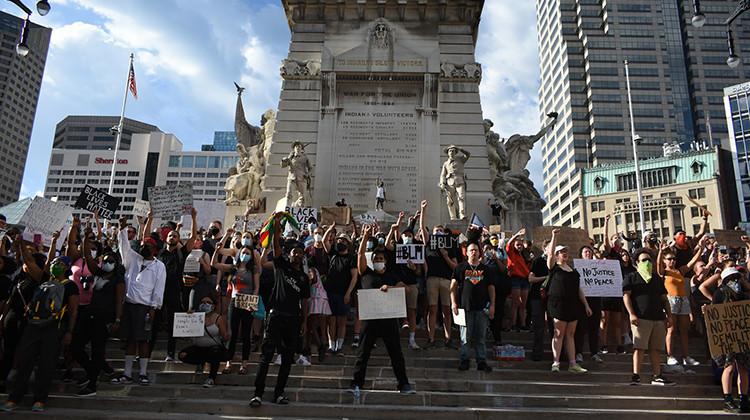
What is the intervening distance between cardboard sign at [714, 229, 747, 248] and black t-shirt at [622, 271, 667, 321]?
315 inches

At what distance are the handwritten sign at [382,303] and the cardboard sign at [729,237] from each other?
39.0 feet

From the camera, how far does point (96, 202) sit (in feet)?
43.7

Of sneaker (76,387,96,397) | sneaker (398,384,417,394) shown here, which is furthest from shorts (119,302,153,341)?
sneaker (398,384,417,394)

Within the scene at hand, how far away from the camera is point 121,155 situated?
14075cm

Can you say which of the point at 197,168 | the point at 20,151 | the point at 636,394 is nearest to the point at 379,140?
the point at 636,394

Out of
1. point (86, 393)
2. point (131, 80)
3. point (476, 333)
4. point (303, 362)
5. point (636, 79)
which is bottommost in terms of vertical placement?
point (86, 393)

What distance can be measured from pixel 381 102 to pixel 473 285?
16.0 metres

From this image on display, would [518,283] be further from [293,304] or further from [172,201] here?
[172,201]

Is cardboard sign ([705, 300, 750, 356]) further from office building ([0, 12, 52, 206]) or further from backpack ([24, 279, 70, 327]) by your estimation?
office building ([0, 12, 52, 206])

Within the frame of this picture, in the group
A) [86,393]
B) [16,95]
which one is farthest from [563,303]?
[16,95]

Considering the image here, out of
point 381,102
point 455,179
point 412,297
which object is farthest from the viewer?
point 381,102

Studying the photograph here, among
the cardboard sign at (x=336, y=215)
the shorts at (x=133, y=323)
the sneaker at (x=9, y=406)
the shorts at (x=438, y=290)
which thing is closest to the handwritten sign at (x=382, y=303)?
the shorts at (x=438, y=290)

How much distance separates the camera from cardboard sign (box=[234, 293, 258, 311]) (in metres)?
8.11

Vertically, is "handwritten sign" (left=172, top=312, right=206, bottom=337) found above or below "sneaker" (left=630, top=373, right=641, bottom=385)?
above
